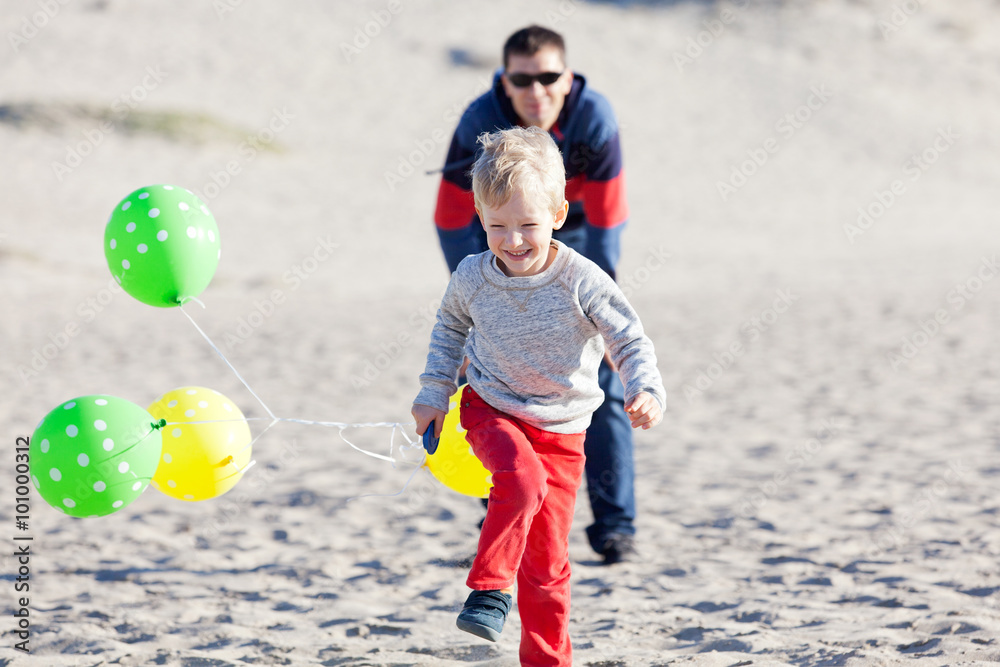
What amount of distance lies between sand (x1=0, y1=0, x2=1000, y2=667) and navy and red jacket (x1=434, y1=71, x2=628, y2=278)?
1.44m

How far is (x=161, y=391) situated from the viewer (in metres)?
7.90

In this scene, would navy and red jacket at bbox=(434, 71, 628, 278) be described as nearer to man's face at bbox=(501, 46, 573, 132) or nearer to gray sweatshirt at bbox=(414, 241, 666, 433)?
man's face at bbox=(501, 46, 573, 132)

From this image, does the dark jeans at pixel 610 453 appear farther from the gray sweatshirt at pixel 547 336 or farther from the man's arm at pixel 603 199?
the gray sweatshirt at pixel 547 336

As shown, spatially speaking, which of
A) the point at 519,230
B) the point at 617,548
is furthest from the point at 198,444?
the point at 617,548

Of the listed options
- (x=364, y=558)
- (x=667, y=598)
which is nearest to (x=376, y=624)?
(x=364, y=558)

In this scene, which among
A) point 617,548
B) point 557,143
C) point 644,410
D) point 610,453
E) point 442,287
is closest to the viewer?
point 644,410

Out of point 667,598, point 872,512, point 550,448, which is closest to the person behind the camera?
point 550,448

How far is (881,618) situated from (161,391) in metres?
6.18

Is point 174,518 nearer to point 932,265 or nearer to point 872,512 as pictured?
point 872,512

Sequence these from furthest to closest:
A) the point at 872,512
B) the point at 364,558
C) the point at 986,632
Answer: the point at 872,512, the point at 364,558, the point at 986,632

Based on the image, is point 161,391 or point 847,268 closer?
point 161,391

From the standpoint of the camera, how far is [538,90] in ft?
11.5

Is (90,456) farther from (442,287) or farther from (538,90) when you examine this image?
(442,287)

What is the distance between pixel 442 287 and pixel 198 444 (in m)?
11.7
